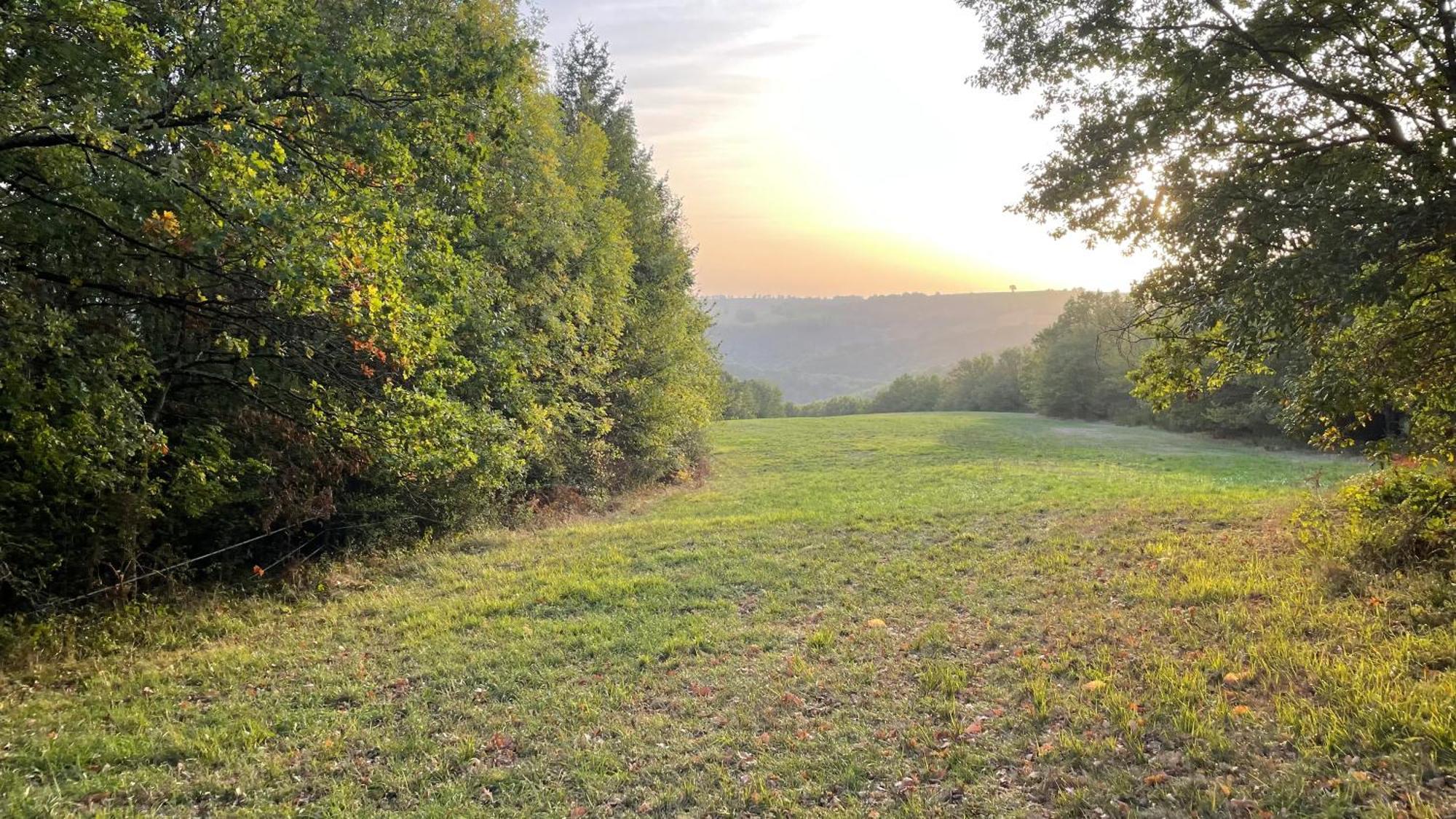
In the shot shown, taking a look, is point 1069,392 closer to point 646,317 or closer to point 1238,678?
point 646,317

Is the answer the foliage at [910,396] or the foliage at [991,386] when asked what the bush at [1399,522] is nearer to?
the foliage at [991,386]

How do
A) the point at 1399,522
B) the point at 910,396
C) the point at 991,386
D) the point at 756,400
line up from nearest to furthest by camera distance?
the point at 1399,522, the point at 991,386, the point at 910,396, the point at 756,400

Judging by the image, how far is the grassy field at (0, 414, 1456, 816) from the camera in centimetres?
474

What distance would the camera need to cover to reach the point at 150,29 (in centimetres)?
771

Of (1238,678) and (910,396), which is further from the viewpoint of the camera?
(910,396)

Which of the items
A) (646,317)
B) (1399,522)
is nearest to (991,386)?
(646,317)

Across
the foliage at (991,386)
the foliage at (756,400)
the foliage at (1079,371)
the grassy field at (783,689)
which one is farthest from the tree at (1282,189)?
the foliage at (756,400)

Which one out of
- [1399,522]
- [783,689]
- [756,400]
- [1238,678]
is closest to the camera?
[1238,678]

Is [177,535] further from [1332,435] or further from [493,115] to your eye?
[1332,435]

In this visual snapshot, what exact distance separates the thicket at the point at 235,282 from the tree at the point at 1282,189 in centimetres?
818

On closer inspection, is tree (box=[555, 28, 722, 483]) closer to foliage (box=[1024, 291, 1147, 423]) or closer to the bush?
the bush

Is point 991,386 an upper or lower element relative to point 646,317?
lower

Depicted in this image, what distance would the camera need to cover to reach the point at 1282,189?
6668mm

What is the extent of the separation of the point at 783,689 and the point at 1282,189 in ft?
23.7
